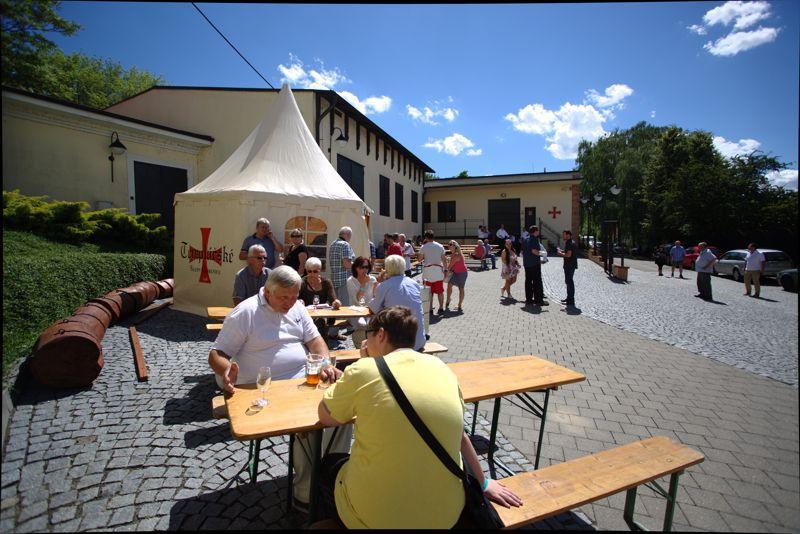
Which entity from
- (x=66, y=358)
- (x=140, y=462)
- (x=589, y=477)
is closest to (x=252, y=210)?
(x=66, y=358)

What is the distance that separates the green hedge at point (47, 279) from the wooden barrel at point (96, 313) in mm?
115

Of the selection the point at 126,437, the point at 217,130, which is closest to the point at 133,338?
the point at 126,437

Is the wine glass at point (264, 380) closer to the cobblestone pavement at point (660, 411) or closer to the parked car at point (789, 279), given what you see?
the cobblestone pavement at point (660, 411)

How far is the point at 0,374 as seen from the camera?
94cm

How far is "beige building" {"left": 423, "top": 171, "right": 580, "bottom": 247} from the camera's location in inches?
1022

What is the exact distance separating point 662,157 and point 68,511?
14.4ft

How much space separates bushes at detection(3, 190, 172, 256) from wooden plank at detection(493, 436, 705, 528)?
22.9 feet

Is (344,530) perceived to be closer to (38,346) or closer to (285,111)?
(38,346)

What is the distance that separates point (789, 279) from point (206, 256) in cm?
830

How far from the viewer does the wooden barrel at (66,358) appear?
3.75m

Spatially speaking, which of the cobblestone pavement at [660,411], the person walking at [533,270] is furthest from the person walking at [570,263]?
the cobblestone pavement at [660,411]

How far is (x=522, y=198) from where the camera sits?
27.0 m

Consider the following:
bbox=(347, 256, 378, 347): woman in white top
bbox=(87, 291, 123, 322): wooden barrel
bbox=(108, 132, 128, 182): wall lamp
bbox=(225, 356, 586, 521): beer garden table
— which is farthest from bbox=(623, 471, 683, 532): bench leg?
bbox=(108, 132, 128, 182): wall lamp

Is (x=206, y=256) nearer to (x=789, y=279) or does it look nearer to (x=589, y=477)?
(x=589, y=477)
